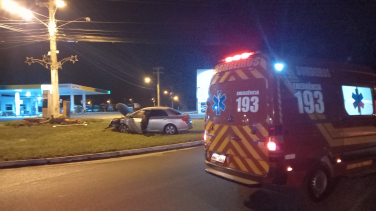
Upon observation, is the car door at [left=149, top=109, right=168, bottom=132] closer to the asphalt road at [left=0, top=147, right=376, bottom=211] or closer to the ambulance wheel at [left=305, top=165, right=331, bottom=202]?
the asphalt road at [left=0, top=147, right=376, bottom=211]

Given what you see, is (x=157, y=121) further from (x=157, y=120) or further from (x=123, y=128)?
(x=123, y=128)

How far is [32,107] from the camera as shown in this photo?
5369cm

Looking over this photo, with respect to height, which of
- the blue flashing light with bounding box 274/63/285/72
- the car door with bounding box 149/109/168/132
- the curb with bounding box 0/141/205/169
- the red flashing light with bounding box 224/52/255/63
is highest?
the red flashing light with bounding box 224/52/255/63

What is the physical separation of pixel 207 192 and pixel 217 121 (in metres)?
1.44

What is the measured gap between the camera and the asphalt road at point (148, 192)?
549 centimetres

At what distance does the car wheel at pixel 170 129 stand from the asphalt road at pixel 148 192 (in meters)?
7.20

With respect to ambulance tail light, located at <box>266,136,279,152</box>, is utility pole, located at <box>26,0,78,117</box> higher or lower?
higher

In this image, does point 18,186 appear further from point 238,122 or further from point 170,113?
point 170,113

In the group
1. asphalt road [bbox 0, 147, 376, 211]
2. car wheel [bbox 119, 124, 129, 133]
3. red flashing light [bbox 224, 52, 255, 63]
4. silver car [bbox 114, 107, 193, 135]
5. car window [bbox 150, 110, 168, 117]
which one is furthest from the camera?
car wheel [bbox 119, 124, 129, 133]

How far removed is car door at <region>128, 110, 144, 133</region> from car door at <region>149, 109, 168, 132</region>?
56cm

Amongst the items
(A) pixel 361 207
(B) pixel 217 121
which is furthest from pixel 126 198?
(A) pixel 361 207

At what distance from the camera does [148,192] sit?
6.32 meters

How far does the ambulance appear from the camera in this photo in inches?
202

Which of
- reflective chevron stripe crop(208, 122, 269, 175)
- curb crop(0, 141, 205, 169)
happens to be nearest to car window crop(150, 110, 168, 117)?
curb crop(0, 141, 205, 169)
